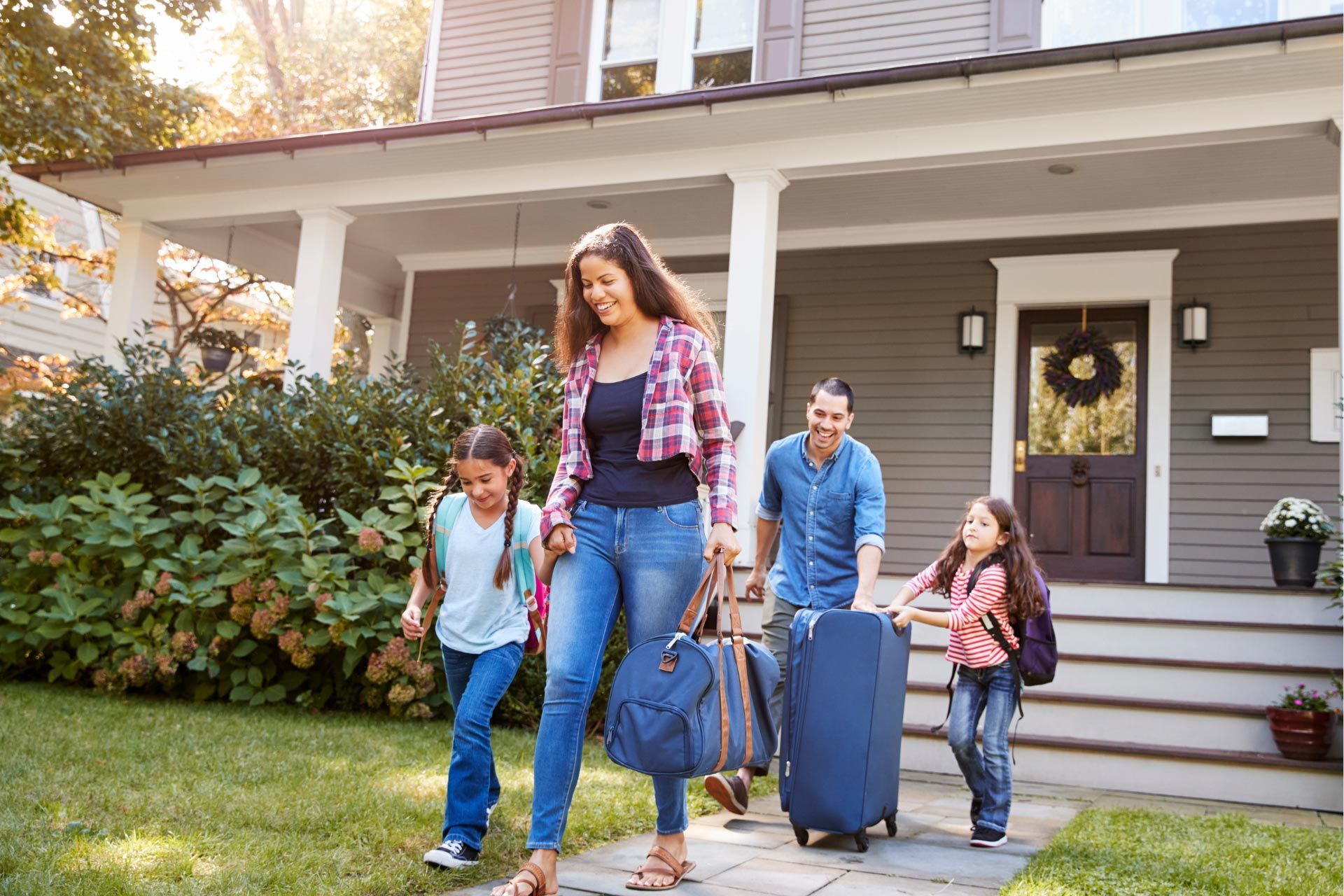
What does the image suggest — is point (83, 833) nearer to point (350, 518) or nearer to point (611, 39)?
point (350, 518)


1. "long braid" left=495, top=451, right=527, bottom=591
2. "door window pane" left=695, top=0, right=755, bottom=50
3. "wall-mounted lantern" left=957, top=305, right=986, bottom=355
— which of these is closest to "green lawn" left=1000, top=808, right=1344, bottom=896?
"long braid" left=495, top=451, right=527, bottom=591

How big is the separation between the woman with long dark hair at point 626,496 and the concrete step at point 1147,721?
3.29 meters

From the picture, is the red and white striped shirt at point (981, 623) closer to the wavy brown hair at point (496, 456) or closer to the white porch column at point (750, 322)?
the wavy brown hair at point (496, 456)

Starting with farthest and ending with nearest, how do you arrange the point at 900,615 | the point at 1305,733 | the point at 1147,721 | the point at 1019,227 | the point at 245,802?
the point at 1019,227 → the point at 1147,721 → the point at 1305,733 → the point at 900,615 → the point at 245,802

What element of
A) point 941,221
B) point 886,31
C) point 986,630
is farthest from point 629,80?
point 986,630

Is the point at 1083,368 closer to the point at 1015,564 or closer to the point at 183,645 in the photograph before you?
the point at 1015,564

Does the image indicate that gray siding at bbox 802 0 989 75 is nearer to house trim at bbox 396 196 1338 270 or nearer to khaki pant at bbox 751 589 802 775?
house trim at bbox 396 196 1338 270

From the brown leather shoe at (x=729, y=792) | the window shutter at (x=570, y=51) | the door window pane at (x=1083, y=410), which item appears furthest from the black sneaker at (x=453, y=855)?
the window shutter at (x=570, y=51)

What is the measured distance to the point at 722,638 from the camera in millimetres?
2867

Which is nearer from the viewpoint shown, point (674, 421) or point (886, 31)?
point (674, 421)

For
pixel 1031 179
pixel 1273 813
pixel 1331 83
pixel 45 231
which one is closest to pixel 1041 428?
pixel 1031 179

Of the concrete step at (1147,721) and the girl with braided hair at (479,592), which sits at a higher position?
the girl with braided hair at (479,592)

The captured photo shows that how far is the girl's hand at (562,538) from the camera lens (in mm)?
2803

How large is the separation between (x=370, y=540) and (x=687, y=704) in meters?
3.39
